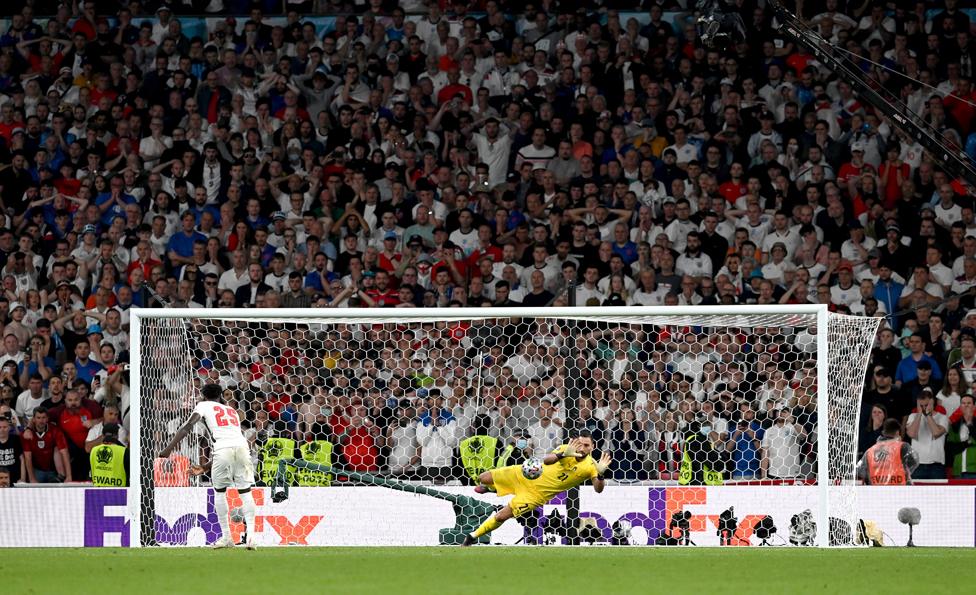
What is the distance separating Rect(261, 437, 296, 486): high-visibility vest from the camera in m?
14.6

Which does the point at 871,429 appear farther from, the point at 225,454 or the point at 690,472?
the point at 225,454

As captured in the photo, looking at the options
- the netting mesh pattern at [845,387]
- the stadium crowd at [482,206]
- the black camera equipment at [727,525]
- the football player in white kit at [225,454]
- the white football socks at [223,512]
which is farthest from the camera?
the stadium crowd at [482,206]

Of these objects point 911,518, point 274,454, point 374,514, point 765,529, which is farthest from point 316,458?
point 911,518

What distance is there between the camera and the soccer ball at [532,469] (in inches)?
514

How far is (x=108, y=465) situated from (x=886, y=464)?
7.89 meters

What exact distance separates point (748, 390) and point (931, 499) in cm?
214

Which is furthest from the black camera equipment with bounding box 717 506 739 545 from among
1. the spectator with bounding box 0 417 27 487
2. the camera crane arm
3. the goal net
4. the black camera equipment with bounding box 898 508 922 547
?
the spectator with bounding box 0 417 27 487

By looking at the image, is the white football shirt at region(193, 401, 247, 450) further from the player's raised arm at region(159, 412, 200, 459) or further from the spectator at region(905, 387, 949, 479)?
the spectator at region(905, 387, 949, 479)

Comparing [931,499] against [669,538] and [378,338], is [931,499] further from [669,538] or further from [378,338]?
[378,338]

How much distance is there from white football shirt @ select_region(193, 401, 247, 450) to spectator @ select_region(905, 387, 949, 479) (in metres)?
6.76

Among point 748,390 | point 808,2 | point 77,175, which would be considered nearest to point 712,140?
point 808,2

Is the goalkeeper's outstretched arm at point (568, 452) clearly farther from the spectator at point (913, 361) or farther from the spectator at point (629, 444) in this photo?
the spectator at point (913, 361)

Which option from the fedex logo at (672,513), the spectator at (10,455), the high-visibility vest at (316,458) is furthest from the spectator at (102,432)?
the fedex logo at (672,513)

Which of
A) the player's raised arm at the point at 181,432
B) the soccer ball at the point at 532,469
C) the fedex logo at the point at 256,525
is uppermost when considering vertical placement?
the player's raised arm at the point at 181,432
